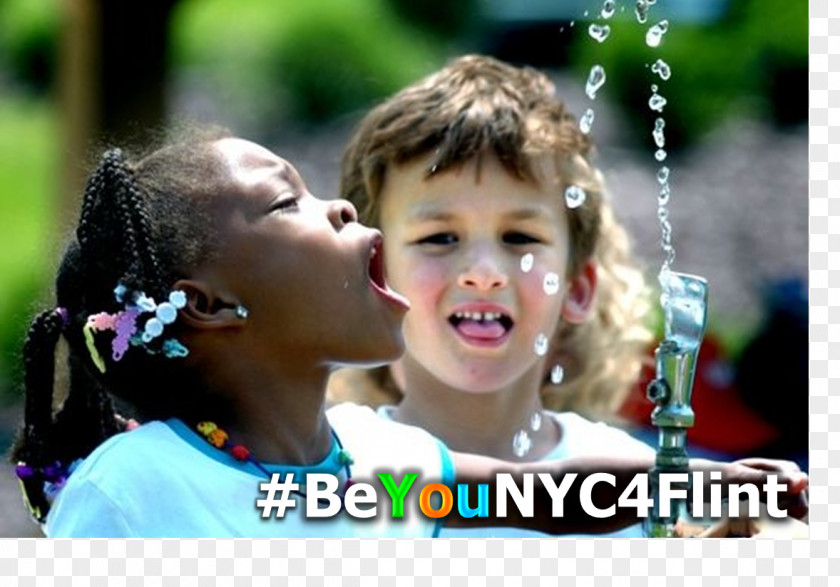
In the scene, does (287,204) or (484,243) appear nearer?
(287,204)

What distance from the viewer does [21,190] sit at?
3986mm

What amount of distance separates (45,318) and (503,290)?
0.60 meters

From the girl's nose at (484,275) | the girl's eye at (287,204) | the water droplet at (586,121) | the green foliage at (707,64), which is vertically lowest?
the girl's eye at (287,204)

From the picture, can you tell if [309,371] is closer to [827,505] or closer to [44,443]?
[44,443]

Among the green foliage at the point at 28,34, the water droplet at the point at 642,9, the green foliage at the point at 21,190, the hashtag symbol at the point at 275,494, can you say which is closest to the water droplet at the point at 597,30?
the water droplet at the point at 642,9

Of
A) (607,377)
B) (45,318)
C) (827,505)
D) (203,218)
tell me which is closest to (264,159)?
(203,218)

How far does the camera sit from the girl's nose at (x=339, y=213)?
1911 millimetres

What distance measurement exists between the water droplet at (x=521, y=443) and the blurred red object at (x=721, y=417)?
3.17 ft

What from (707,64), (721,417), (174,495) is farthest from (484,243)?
(707,64)

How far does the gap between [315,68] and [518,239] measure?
6.14 feet

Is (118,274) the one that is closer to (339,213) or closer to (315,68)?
(339,213)

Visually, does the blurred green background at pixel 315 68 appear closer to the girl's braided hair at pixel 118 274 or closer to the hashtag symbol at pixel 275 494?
the girl's braided hair at pixel 118 274

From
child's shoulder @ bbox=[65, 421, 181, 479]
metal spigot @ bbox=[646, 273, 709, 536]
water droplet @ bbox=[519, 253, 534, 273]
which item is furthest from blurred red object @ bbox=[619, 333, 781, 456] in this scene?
child's shoulder @ bbox=[65, 421, 181, 479]

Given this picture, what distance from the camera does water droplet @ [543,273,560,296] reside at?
2.31 metres
